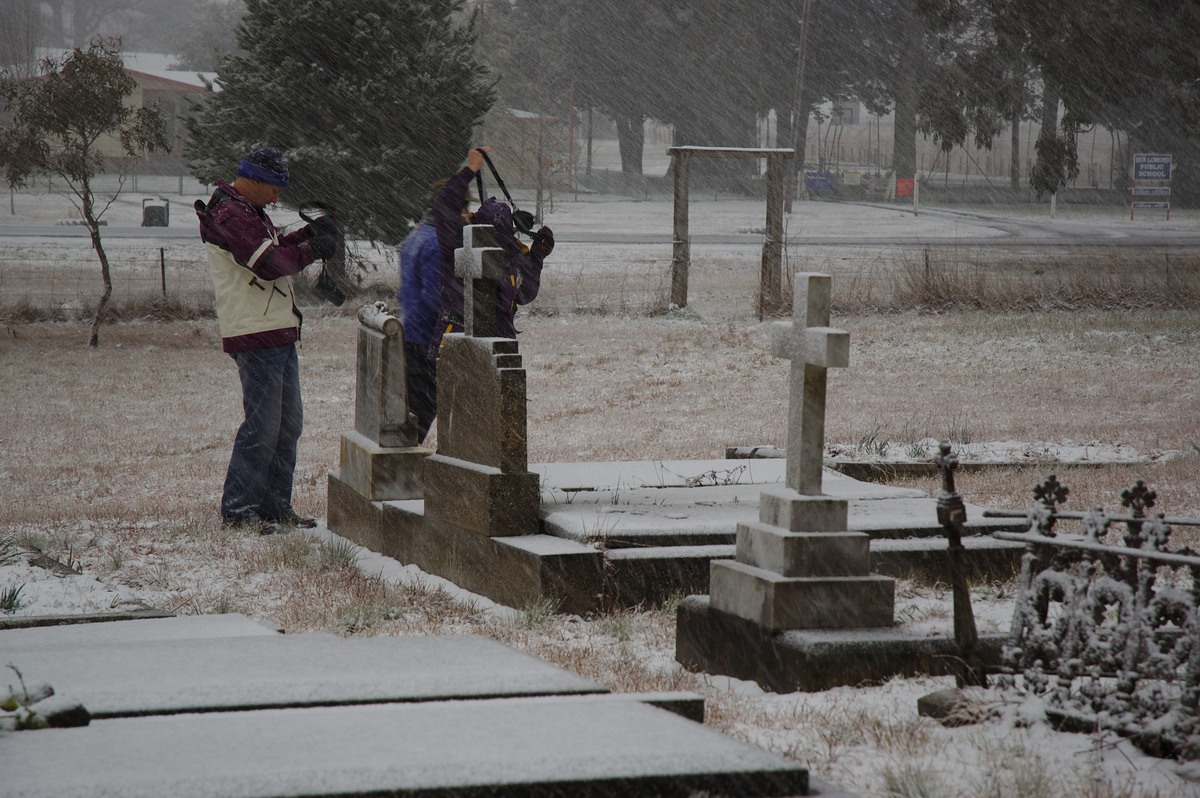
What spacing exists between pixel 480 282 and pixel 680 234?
510 inches

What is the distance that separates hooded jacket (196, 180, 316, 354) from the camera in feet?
22.4

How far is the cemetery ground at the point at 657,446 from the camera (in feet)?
11.2

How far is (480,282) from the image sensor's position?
5934 millimetres

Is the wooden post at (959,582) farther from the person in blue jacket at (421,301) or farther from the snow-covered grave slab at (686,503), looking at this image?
the person in blue jacket at (421,301)

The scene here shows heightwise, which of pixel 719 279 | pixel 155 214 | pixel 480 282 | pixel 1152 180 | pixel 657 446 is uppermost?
pixel 1152 180

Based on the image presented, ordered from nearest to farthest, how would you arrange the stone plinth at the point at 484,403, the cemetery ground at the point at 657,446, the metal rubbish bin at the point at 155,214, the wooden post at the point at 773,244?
the cemetery ground at the point at 657,446
the stone plinth at the point at 484,403
the wooden post at the point at 773,244
the metal rubbish bin at the point at 155,214

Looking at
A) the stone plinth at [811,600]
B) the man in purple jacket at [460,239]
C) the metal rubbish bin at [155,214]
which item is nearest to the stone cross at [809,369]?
the stone plinth at [811,600]

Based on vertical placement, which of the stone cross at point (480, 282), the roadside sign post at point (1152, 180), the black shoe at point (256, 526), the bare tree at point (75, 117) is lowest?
the black shoe at point (256, 526)

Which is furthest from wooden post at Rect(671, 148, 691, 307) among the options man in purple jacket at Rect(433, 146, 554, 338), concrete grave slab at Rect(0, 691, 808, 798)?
concrete grave slab at Rect(0, 691, 808, 798)

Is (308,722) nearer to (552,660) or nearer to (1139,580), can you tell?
(552,660)

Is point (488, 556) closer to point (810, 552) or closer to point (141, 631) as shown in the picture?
point (141, 631)

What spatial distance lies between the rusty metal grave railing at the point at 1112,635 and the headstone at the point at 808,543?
0.67 meters

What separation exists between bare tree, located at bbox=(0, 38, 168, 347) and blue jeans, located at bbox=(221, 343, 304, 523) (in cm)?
995

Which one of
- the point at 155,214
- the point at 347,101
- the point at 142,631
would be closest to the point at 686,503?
the point at 142,631
